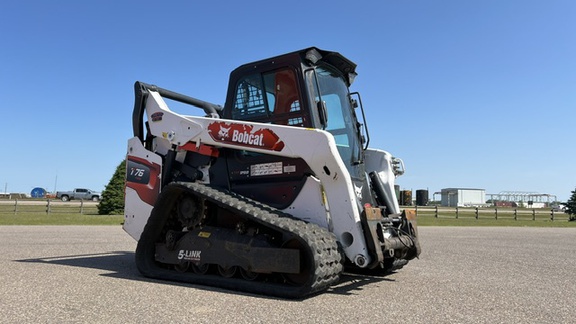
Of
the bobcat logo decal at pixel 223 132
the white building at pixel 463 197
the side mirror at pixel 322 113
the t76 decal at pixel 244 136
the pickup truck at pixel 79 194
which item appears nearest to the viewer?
the t76 decal at pixel 244 136

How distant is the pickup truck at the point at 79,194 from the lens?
62562mm

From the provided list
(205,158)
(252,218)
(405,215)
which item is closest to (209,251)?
(252,218)

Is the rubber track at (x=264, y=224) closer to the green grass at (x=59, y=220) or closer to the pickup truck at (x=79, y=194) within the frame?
the green grass at (x=59, y=220)

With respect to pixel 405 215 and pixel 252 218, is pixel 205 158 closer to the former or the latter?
pixel 252 218

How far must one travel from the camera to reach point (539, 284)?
6.48m

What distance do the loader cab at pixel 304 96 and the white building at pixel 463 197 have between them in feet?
327

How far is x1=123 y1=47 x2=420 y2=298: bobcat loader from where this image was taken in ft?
17.9

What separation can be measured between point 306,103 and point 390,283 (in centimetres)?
283

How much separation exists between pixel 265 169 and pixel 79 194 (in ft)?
210

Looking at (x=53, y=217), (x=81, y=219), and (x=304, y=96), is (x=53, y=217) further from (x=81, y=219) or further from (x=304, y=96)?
(x=304, y=96)

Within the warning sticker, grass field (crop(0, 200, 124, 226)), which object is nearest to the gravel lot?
the warning sticker

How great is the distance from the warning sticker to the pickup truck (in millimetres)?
61555

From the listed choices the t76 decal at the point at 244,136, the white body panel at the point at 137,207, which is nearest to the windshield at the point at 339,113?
the t76 decal at the point at 244,136

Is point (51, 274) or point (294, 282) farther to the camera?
point (51, 274)
